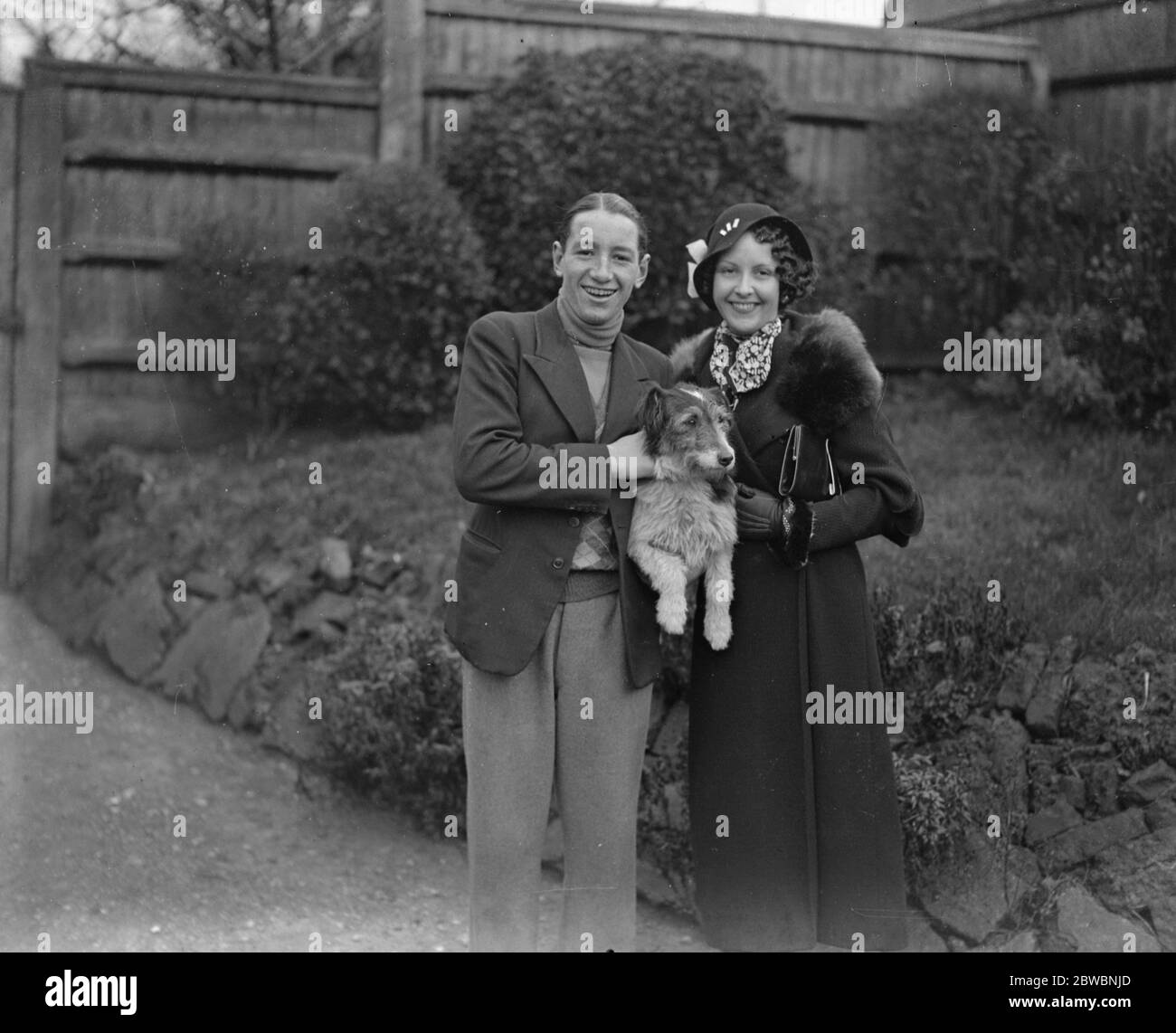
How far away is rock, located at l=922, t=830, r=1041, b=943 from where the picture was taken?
5.08 meters

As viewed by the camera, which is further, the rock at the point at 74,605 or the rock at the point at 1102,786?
the rock at the point at 74,605

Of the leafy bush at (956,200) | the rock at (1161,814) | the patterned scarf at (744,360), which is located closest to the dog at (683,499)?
the patterned scarf at (744,360)

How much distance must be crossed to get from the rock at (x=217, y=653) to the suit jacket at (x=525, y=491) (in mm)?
3679

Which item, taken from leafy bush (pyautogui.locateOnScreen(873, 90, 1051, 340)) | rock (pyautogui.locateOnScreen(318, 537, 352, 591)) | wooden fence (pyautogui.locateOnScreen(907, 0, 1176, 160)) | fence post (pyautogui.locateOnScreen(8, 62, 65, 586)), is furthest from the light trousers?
wooden fence (pyautogui.locateOnScreen(907, 0, 1176, 160))

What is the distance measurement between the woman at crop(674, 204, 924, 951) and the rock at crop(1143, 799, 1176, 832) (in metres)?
1.43

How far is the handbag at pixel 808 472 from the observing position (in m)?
4.11

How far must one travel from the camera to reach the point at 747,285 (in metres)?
4.07

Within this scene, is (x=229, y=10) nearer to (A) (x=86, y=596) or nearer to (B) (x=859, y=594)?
(A) (x=86, y=596)

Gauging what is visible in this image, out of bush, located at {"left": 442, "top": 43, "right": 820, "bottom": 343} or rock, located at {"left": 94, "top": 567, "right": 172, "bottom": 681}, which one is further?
bush, located at {"left": 442, "top": 43, "right": 820, "bottom": 343}

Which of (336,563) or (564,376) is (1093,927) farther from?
(336,563)

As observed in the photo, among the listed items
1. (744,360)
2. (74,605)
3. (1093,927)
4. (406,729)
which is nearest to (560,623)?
(744,360)

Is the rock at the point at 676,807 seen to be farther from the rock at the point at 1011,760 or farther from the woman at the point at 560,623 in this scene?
the woman at the point at 560,623

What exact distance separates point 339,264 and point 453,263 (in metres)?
0.73

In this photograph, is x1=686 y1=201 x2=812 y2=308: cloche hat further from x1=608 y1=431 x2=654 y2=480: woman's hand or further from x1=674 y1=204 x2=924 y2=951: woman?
x1=608 y1=431 x2=654 y2=480: woman's hand
